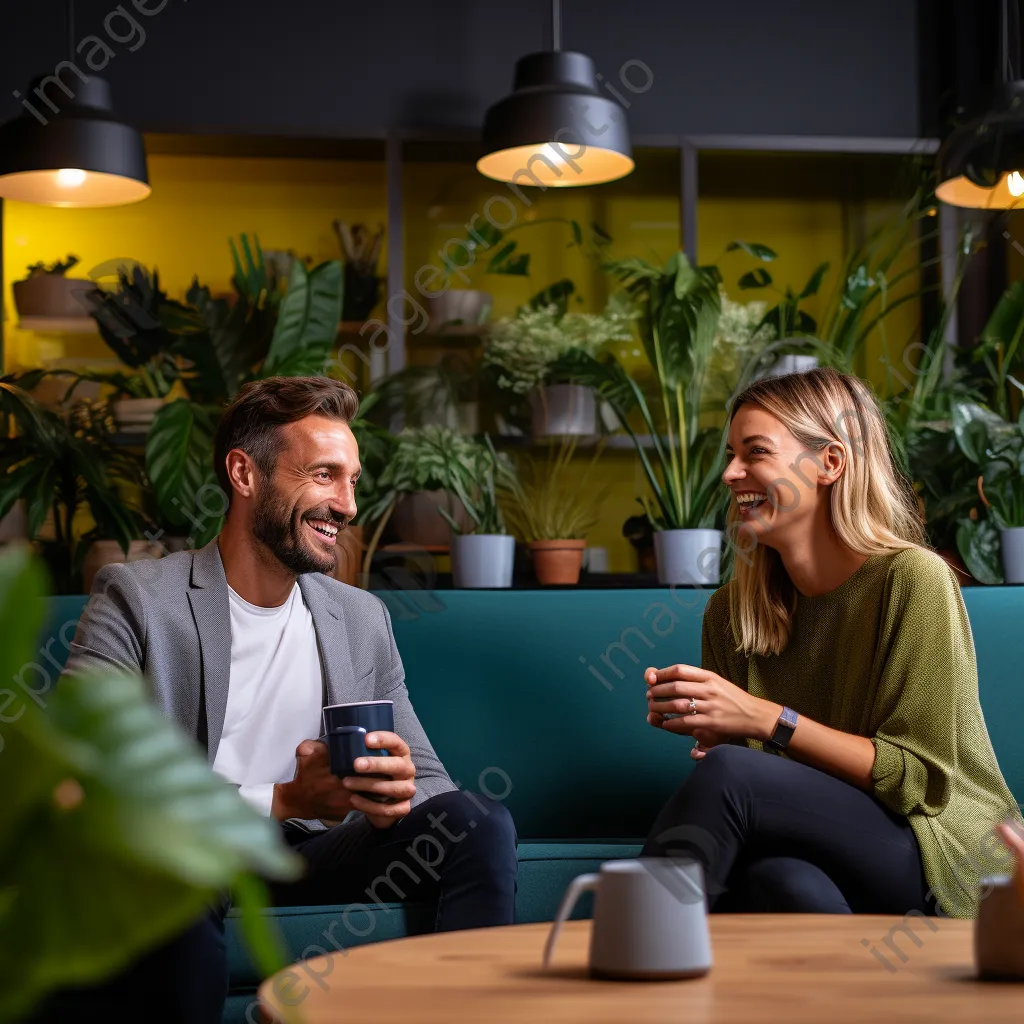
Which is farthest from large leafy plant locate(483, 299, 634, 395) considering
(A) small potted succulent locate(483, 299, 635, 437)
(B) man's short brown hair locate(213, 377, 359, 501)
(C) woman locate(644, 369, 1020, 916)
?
(C) woman locate(644, 369, 1020, 916)

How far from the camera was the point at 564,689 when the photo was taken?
2.46 metres

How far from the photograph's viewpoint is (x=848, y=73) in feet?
13.4

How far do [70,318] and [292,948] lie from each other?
2.94 meters

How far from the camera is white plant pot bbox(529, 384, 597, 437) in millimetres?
3652

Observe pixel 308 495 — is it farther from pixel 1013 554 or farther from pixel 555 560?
pixel 1013 554

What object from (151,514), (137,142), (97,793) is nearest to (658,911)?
(97,793)

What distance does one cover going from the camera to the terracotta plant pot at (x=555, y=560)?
3.10m

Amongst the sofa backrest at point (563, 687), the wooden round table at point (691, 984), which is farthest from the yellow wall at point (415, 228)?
the wooden round table at point (691, 984)

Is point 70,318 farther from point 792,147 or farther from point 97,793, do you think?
Result: point 97,793

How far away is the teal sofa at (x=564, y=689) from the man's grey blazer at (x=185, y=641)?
321 mm

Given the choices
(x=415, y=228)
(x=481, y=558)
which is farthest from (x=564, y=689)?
(x=415, y=228)

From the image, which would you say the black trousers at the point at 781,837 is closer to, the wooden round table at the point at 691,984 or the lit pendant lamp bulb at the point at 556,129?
the wooden round table at the point at 691,984

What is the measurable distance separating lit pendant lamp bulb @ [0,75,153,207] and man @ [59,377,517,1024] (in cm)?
110

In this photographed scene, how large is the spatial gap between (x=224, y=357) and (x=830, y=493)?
5.59ft
